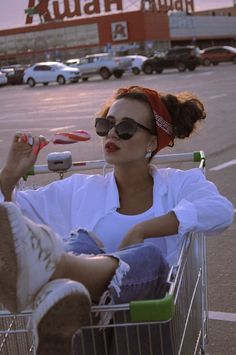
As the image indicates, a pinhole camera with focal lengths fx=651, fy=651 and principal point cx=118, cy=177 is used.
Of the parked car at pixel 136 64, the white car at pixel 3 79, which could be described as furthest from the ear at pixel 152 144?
the white car at pixel 3 79

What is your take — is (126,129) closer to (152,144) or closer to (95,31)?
(152,144)

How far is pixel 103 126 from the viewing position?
10.2 ft

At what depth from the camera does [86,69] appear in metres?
42.9

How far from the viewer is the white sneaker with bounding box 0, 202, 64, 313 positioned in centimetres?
198

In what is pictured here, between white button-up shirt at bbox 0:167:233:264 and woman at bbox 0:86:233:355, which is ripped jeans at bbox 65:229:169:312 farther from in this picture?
white button-up shirt at bbox 0:167:233:264

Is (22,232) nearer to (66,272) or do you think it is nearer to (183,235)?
(66,272)

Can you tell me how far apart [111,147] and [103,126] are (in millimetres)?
108

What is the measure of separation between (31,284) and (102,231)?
3.59 ft

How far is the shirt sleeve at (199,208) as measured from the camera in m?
2.87

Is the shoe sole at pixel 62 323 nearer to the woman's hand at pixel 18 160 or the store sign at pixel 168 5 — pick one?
the woman's hand at pixel 18 160

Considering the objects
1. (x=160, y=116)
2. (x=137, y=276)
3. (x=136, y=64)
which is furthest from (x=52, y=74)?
(x=137, y=276)

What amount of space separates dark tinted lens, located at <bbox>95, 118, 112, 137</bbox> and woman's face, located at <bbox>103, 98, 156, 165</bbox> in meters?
0.02

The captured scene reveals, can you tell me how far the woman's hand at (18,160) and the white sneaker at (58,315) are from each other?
3.79ft

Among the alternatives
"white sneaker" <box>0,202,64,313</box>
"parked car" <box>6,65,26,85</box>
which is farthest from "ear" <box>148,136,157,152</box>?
"parked car" <box>6,65,26,85</box>
